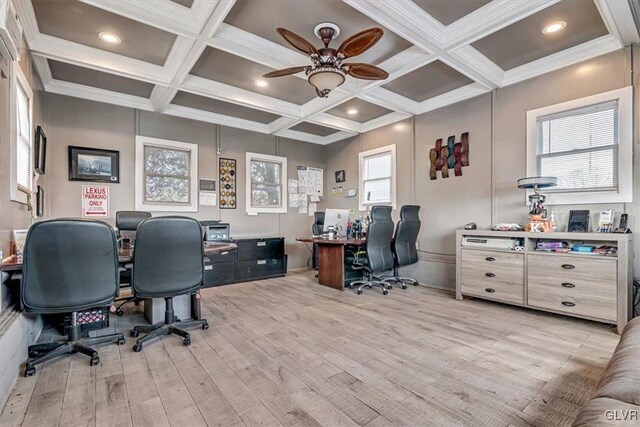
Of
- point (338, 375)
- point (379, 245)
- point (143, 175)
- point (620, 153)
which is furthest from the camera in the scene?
point (143, 175)

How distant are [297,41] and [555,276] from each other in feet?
11.2

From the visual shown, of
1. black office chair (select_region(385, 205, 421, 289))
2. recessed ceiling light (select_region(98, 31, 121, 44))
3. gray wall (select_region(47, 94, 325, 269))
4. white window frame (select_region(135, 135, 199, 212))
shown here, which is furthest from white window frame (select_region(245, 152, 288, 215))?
recessed ceiling light (select_region(98, 31, 121, 44))

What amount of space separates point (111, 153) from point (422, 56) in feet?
14.4

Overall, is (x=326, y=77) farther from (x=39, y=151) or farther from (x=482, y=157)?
(x=39, y=151)

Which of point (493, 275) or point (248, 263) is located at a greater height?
point (493, 275)

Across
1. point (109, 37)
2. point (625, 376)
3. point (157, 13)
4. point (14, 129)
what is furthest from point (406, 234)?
point (14, 129)

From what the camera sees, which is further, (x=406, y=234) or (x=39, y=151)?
(x=406, y=234)

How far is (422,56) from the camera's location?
331 centimetres

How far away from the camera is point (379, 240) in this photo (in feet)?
14.2

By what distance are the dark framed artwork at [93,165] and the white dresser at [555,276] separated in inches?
198

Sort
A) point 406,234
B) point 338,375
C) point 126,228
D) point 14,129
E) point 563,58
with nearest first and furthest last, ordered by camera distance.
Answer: point 338,375, point 14,129, point 563,58, point 126,228, point 406,234

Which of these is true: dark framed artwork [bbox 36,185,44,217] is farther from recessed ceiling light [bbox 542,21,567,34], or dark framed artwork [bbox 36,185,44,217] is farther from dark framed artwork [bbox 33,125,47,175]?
recessed ceiling light [bbox 542,21,567,34]

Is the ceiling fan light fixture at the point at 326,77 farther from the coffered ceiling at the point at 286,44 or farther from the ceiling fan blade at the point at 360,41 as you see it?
the coffered ceiling at the point at 286,44

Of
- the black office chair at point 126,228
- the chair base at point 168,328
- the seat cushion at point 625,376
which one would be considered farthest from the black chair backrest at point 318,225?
the seat cushion at point 625,376
